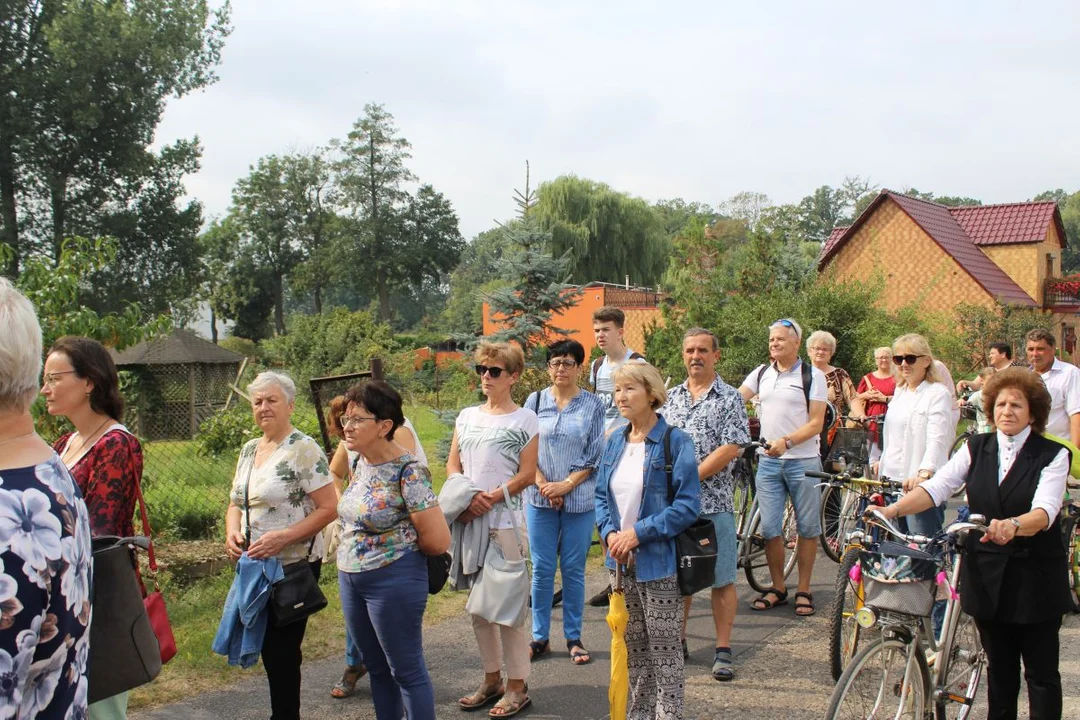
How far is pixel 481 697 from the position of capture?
4918mm

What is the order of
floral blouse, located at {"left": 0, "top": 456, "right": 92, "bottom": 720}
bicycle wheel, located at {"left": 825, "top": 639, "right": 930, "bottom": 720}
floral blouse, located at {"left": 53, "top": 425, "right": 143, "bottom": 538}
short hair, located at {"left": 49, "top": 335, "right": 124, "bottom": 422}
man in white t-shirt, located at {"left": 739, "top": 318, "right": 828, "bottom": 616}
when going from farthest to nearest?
man in white t-shirt, located at {"left": 739, "top": 318, "right": 828, "bottom": 616}
bicycle wheel, located at {"left": 825, "top": 639, "right": 930, "bottom": 720}
short hair, located at {"left": 49, "top": 335, "right": 124, "bottom": 422}
floral blouse, located at {"left": 53, "top": 425, "right": 143, "bottom": 538}
floral blouse, located at {"left": 0, "top": 456, "right": 92, "bottom": 720}

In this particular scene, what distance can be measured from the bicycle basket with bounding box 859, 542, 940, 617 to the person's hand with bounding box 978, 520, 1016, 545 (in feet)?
0.85

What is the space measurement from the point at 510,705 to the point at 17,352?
11.2 ft

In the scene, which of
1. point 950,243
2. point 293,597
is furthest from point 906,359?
point 950,243

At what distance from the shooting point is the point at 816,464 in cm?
641

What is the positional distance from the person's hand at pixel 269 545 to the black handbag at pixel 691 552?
5.84ft

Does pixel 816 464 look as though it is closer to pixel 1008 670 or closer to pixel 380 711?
pixel 1008 670

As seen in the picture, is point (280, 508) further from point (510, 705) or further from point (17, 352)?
point (17, 352)

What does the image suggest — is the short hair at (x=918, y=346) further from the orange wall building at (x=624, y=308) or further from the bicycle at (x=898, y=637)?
the orange wall building at (x=624, y=308)

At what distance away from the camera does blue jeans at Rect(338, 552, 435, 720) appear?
3.89 m

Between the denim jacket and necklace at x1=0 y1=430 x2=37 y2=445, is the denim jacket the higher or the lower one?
the lower one

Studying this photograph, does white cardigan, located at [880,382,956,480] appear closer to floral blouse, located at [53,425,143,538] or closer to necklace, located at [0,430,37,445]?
floral blouse, located at [53,425,143,538]

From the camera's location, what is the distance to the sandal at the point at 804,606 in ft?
21.3

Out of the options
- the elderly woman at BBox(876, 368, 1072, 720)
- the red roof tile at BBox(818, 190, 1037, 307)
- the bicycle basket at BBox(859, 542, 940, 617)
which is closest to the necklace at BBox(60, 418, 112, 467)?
the bicycle basket at BBox(859, 542, 940, 617)
